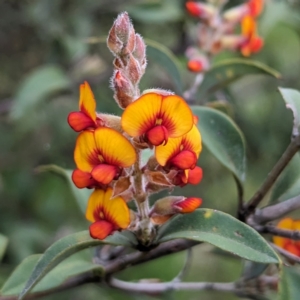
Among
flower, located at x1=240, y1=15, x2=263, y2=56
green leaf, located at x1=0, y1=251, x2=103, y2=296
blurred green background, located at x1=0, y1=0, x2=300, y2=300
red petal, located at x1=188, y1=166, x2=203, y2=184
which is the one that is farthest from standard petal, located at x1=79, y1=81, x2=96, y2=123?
blurred green background, located at x1=0, y1=0, x2=300, y2=300

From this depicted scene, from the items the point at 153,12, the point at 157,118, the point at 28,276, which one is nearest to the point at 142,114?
the point at 157,118

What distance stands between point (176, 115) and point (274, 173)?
26 cm

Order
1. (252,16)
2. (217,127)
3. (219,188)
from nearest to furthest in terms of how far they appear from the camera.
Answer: (217,127), (252,16), (219,188)

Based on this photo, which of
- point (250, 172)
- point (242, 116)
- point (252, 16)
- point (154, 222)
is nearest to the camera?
point (154, 222)

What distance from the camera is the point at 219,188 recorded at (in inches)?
121

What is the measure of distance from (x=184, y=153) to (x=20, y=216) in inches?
70.0

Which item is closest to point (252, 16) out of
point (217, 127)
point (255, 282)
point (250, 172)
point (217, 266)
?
point (217, 127)

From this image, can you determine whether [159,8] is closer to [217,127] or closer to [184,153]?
[217,127]

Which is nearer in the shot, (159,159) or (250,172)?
(159,159)

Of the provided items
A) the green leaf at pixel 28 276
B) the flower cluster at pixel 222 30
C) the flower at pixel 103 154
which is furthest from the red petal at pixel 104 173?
the flower cluster at pixel 222 30

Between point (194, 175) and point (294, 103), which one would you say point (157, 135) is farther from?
point (294, 103)

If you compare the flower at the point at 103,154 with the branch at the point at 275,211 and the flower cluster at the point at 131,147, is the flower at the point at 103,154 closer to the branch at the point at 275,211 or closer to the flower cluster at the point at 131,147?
the flower cluster at the point at 131,147

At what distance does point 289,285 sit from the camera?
97cm

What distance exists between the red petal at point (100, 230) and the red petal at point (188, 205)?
13 cm
